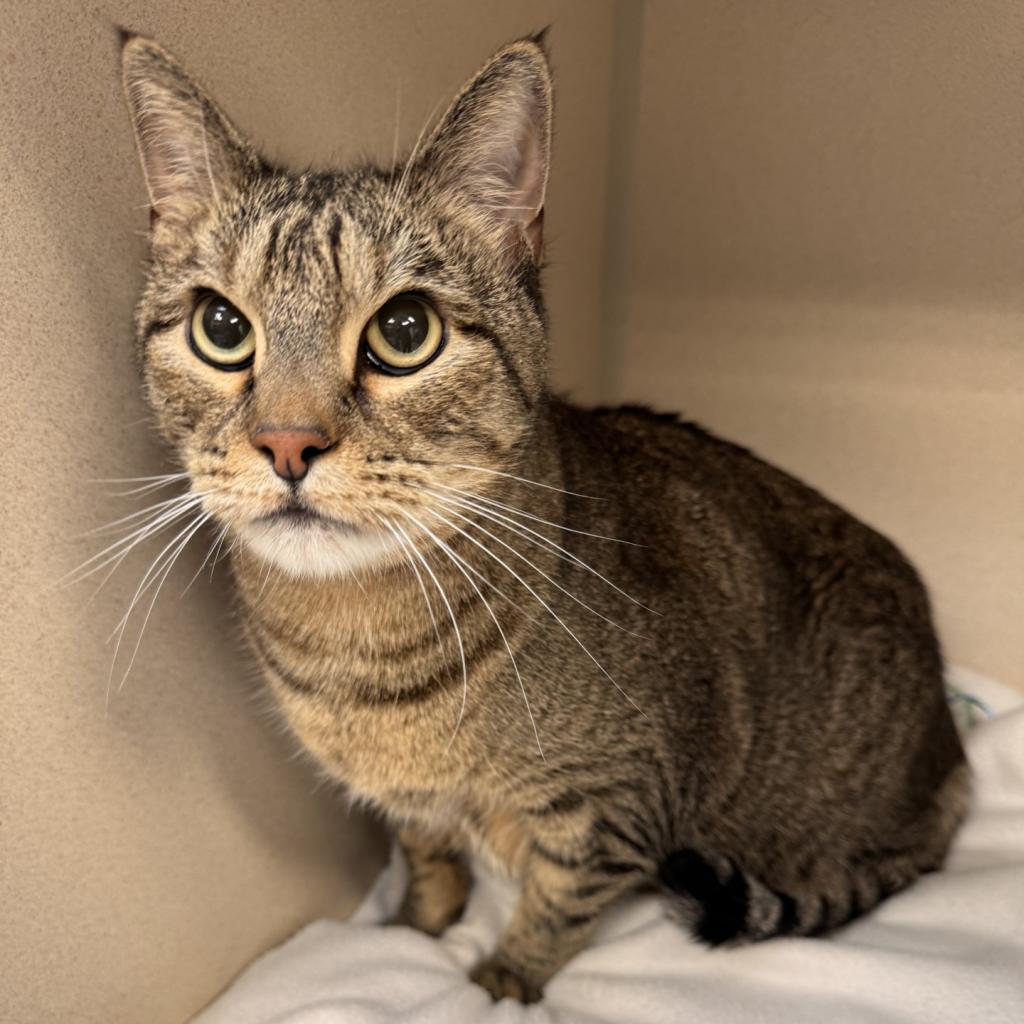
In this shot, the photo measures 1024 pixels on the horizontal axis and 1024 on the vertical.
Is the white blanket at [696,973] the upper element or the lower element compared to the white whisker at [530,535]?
lower

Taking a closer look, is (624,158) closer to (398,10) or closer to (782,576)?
(398,10)

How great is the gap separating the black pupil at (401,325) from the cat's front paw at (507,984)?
0.90 m

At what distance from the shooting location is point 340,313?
0.94 meters

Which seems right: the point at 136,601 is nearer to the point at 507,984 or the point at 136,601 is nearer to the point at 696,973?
the point at 507,984

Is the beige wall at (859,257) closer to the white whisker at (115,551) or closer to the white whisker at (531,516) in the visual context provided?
the white whisker at (531,516)

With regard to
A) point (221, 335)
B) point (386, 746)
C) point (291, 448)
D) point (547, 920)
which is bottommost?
point (547, 920)

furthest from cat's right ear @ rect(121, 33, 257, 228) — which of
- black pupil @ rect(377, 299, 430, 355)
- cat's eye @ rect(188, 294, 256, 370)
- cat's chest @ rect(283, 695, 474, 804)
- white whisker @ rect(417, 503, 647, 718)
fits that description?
cat's chest @ rect(283, 695, 474, 804)

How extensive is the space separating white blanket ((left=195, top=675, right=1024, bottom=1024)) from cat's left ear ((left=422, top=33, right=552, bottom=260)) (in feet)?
3.23

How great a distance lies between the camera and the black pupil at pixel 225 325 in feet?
3.23

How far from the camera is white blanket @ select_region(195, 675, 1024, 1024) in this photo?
1216 mm

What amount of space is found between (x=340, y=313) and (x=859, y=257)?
1.12 meters

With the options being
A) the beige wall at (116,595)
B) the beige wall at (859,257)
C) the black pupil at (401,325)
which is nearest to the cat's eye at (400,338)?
the black pupil at (401,325)

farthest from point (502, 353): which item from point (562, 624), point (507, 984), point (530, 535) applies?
point (507, 984)

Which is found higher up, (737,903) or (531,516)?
(531,516)
